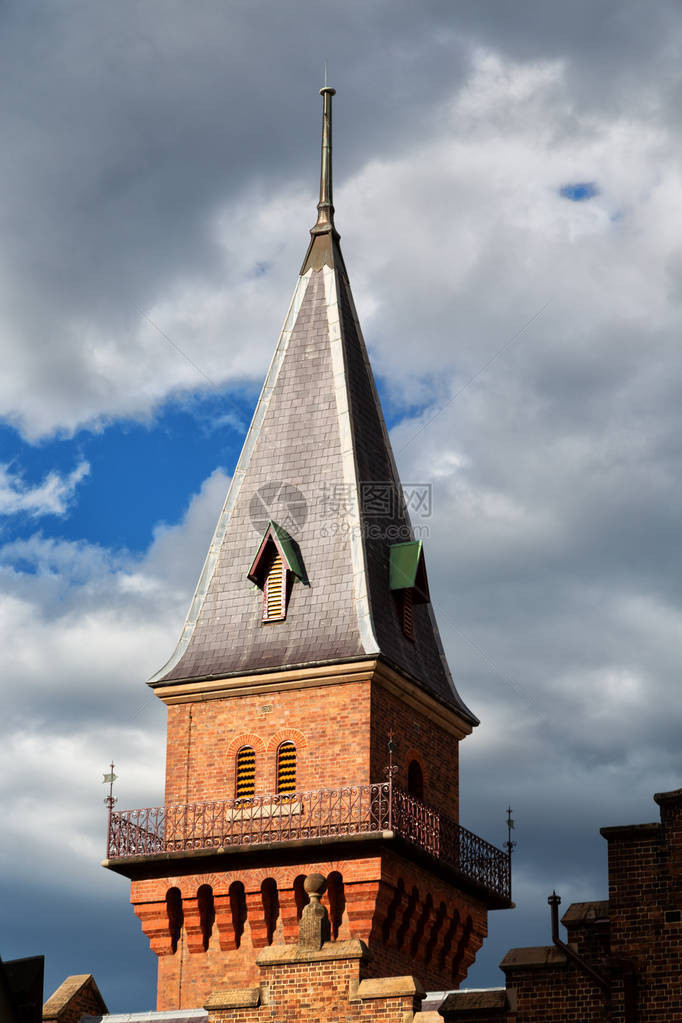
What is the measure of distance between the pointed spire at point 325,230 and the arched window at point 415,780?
14203 millimetres

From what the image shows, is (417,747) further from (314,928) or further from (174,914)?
(314,928)

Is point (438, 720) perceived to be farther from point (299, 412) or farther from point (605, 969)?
point (605, 969)

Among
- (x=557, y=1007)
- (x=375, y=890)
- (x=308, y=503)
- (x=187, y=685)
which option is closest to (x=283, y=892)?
(x=375, y=890)

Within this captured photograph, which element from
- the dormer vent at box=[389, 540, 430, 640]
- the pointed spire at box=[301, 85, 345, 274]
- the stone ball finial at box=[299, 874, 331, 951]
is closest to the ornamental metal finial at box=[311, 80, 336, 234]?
the pointed spire at box=[301, 85, 345, 274]

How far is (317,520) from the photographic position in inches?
2050

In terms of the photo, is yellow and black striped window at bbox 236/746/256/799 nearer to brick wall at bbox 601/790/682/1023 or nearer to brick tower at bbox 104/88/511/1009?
brick tower at bbox 104/88/511/1009

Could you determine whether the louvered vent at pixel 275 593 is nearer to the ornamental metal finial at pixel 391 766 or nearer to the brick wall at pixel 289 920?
the ornamental metal finial at pixel 391 766

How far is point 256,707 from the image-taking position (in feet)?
162

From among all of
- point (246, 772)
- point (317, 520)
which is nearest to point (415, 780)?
point (246, 772)

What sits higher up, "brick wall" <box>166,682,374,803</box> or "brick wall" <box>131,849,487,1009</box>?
"brick wall" <box>166,682,374,803</box>

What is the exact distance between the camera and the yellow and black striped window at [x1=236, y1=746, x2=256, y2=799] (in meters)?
48.7

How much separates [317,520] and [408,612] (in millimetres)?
3163

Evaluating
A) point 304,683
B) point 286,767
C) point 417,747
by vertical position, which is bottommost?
point 286,767

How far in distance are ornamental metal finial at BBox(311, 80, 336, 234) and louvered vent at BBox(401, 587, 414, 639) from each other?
36.6ft
